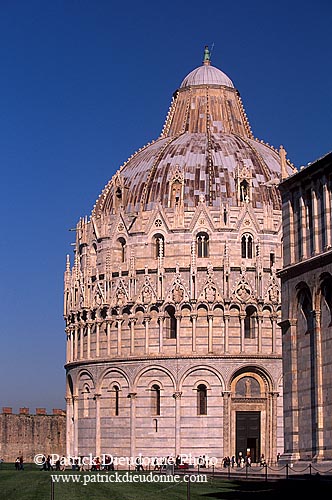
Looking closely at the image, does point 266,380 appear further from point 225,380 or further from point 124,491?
point 124,491

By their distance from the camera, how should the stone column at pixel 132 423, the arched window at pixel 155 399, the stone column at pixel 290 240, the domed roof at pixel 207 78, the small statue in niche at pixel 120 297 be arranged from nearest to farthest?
the stone column at pixel 290 240
the stone column at pixel 132 423
the arched window at pixel 155 399
the small statue in niche at pixel 120 297
the domed roof at pixel 207 78

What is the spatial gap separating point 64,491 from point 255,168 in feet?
162

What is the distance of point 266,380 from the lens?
89.1 metres

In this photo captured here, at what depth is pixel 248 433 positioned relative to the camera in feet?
291

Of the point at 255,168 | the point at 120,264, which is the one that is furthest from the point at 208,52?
the point at 120,264

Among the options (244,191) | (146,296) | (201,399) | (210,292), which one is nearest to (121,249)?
(146,296)

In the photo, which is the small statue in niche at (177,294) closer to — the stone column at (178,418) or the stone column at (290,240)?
the stone column at (178,418)

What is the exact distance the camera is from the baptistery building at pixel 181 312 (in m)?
88.5

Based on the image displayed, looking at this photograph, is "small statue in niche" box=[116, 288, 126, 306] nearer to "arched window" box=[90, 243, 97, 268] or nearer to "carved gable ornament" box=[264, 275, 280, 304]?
"arched window" box=[90, 243, 97, 268]

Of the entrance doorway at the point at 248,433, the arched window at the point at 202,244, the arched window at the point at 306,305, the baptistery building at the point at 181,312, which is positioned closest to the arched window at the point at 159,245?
the baptistery building at the point at 181,312

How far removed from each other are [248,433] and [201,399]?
4258 mm

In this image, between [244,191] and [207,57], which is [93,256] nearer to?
[244,191]

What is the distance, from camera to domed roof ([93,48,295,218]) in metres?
93.8

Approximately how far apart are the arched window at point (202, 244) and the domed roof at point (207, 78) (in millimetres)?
17120
